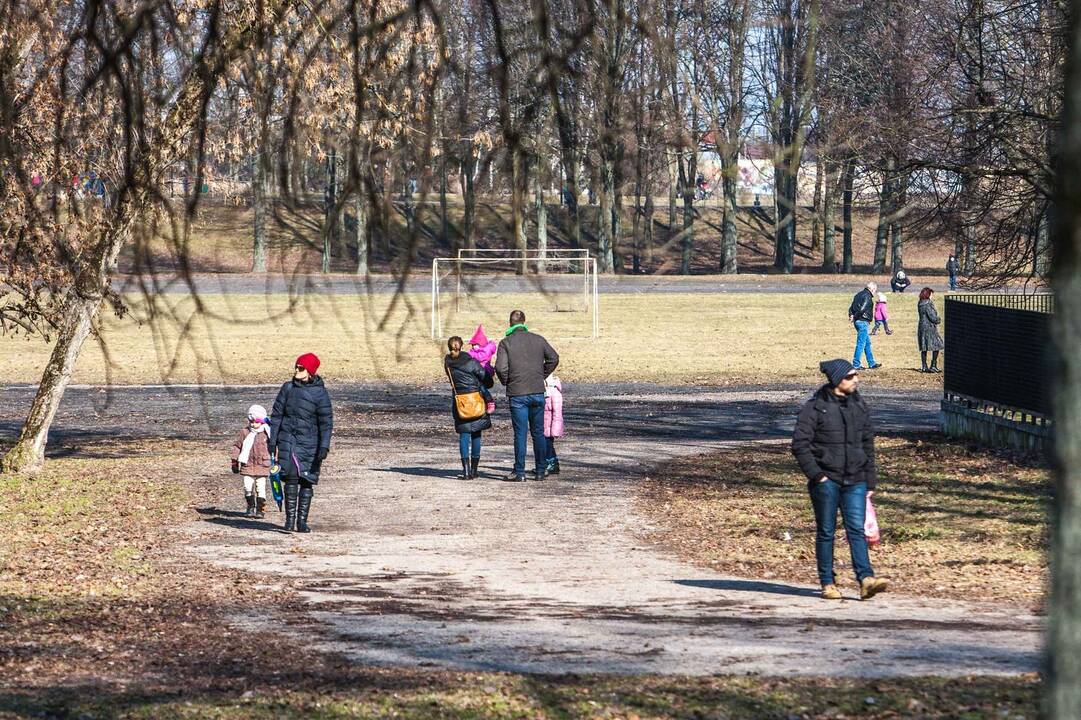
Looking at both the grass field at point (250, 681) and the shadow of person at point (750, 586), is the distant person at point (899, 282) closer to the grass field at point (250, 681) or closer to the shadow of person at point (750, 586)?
the shadow of person at point (750, 586)

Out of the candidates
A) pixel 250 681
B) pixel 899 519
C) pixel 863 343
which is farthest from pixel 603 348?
pixel 250 681

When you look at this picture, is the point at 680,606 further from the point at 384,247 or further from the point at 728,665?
the point at 384,247

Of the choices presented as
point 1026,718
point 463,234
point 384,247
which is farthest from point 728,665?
point 384,247

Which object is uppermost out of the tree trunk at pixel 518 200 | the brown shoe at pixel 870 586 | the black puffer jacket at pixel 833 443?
the tree trunk at pixel 518 200

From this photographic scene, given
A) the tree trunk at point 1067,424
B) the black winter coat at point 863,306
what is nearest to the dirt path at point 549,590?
the tree trunk at point 1067,424

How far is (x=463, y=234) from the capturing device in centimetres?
549

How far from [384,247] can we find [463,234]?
104 centimetres

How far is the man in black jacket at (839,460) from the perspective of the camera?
36.9 feet

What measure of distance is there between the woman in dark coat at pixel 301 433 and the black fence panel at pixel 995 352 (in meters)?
8.77

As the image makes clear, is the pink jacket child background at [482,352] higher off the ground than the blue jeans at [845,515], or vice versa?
the pink jacket child background at [482,352]

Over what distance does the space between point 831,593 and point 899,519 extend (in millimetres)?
4218

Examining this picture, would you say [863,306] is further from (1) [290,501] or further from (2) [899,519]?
(1) [290,501]

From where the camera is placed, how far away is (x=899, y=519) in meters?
15.4

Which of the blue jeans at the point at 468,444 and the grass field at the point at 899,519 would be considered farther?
the blue jeans at the point at 468,444
